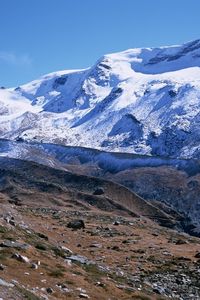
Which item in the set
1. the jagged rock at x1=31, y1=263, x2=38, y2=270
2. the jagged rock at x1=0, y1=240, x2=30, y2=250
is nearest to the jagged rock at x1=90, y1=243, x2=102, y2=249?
the jagged rock at x1=0, y1=240, x2=30, y2=250

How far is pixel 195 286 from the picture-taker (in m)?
43.5

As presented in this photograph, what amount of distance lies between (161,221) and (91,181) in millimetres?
42537

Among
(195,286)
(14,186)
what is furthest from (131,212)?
(195,286)

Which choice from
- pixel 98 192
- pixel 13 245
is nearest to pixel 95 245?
pixel 13 245

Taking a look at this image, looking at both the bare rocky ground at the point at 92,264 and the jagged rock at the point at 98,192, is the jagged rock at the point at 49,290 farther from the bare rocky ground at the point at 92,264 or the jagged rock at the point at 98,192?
the jagged rock at the point at 98,192

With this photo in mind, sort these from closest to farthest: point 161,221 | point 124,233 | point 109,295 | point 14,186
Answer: point 109,295, point 124,233, point 161,221, point 14,186

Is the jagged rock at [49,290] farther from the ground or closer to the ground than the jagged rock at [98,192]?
farther from the ground

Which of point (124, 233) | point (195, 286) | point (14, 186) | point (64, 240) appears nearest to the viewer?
point (195, 286)

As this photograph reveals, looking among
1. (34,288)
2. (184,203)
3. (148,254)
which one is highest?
(34,288)

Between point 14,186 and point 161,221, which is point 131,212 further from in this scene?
point 14,186

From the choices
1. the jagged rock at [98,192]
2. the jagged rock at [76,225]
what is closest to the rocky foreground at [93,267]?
the jagged rock at [76,225]

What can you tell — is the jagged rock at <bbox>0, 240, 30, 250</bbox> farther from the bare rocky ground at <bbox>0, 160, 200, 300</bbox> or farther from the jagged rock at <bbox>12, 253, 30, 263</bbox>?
the jagged rock at <bbox>12, 253, 30, 263</bbox>

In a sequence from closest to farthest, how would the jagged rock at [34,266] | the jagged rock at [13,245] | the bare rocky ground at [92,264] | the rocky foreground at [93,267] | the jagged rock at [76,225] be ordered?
Result: 1. the rocky foreground at [93,267]
2. the bare rocky ground at [92,264]
3. the jagged rock at [34,266]
4. the jagged rock at [13,245]
5. the jagged rock at [76,225]

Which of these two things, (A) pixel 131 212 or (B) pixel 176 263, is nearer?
(B) pixel 176 263
